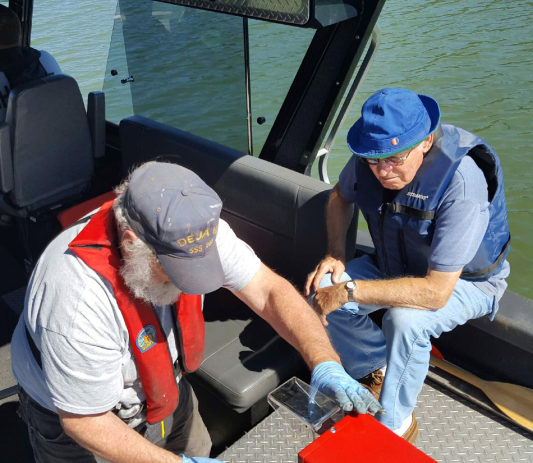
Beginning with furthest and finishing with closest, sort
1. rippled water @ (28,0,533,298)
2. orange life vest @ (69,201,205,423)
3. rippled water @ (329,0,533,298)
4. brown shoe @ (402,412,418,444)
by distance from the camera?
rippled water @ (28,0,533,298)
rippled water @ (329,0,533,298)
brown shoe @ (402,412,418,444)
orange life vest @ (69,201,205,423)

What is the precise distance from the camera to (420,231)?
238 centimetres

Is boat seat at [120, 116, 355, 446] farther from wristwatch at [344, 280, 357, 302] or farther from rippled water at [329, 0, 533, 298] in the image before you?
rippled water at [329, 0, 533, 298]

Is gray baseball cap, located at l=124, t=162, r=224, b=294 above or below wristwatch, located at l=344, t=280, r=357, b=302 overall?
above

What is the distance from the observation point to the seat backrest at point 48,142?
3.56 meters

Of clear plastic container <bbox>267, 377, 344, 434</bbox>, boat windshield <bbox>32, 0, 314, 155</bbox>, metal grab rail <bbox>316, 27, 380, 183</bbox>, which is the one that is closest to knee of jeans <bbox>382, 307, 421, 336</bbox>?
clear plastic container <bbox>267, 377, 344, 434</bbox>

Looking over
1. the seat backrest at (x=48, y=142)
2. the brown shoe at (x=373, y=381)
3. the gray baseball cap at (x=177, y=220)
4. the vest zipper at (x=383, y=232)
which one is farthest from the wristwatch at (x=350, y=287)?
the seat backrest at (x=48, y=142)

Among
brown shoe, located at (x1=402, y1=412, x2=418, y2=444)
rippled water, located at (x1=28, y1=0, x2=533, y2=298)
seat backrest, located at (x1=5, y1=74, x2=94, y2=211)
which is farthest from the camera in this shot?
rippled water, located at (x1=28, y1=0, x2=533, y2=298)

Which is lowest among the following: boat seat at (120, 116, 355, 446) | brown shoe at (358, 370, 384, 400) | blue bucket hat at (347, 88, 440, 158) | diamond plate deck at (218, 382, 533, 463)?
brown shoe at (358, 370, 384, 400)

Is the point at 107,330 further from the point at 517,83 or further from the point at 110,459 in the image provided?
the point at 517,83

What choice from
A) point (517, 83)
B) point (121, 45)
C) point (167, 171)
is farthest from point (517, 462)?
point (517, 83)

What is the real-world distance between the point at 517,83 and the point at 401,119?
6.86 m

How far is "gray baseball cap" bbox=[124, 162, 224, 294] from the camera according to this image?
1.46 meters

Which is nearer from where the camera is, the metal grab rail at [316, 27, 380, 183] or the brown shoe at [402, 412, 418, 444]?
the brown shoe at [402, 412, 418, 444]

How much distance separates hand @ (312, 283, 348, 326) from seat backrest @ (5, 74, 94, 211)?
2.10 meters
